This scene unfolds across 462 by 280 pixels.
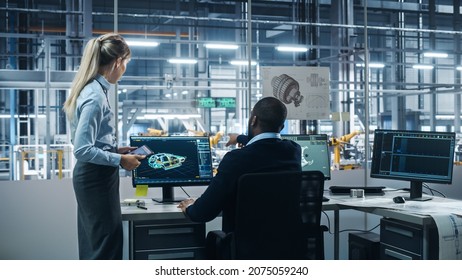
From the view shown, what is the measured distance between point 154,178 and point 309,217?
105 centimetres

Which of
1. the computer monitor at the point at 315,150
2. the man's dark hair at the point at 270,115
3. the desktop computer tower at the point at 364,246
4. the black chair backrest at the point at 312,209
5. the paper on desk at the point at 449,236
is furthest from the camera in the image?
the computer monitor at the point at 315,150

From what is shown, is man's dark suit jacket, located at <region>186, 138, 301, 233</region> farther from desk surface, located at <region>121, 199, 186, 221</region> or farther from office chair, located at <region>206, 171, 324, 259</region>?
desk surface, located at <region>121, 199, 186, 221</region>

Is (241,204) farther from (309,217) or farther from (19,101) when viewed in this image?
(19,101)

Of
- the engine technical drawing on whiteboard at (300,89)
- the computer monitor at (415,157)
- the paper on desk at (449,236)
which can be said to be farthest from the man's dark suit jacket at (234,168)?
the engine technical drawing on whiteboard at (300,89)

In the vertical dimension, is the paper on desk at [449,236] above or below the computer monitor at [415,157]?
below

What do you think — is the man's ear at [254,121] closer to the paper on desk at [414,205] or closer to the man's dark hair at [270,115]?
the man's dark hair at [270,115]

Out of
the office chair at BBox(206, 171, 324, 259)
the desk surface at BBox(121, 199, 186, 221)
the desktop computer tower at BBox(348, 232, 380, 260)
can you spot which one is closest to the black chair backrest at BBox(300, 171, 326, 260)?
the office chair at BBox(206, 171, 324, 259)

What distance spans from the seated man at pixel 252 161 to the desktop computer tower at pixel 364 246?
124 centimetres

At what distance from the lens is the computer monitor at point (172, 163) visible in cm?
318

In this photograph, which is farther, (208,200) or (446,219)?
(446,219)

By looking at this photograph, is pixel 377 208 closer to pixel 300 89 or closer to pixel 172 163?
pixel 172 163
